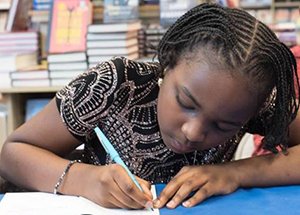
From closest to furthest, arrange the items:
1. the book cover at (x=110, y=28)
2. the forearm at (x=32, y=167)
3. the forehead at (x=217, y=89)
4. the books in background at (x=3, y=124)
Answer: the forehead at (x=217, y=89) < the forearm at (x=32, y=167) < the book cover at (x=110, y=28) < the books in background at (x=3, y=124)

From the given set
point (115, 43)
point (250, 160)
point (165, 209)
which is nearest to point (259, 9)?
point (115, 43)

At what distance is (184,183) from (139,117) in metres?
0.21

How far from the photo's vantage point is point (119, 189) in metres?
0.74

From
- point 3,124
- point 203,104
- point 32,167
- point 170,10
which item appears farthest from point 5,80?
point 203,104

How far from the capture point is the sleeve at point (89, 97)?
91 cm

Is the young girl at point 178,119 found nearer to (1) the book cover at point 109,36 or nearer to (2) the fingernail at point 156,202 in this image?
(2) the fingernail at point 156,202

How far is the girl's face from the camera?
721 millimetres

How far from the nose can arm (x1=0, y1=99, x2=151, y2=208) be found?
11 centimetres

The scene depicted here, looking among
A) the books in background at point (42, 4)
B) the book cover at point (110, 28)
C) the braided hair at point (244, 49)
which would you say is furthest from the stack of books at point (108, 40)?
the braided hair at point (244, 49)

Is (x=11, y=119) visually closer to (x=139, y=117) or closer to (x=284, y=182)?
(x=139, y=117)

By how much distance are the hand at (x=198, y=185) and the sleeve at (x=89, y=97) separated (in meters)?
0.22

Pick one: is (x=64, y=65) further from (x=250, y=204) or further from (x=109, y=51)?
(x=250, y=204)

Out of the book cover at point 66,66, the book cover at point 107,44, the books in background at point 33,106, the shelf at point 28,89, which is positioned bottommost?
the books in background at point 33,106

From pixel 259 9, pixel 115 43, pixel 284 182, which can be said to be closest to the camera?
pixel 284 182
